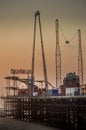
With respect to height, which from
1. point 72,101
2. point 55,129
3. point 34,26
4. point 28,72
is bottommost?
point 55,129

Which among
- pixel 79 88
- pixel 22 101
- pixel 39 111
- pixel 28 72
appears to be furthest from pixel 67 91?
pixel 28 72

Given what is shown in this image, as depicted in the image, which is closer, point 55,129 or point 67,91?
point 55,129

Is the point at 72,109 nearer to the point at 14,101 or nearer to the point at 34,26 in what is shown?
the point at 34,26

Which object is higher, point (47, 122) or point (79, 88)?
point (79, 88)

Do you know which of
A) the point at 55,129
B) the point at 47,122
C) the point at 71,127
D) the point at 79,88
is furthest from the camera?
the point at 47,122

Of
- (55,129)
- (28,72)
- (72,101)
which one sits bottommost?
(55,129)

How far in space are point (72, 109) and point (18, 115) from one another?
1769 centimetres

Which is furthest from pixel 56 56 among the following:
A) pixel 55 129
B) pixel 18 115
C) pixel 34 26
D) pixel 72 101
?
pixel 55 129

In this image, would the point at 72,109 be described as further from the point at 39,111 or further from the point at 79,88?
the point at 39,111

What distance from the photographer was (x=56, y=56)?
157 ft

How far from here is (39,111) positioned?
44.4 metres

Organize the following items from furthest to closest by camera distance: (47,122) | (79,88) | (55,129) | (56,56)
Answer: (56,56)
(47,122)
(79,88)
(55,129)

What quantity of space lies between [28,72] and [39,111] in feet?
36.1

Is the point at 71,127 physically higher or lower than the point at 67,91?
lower
